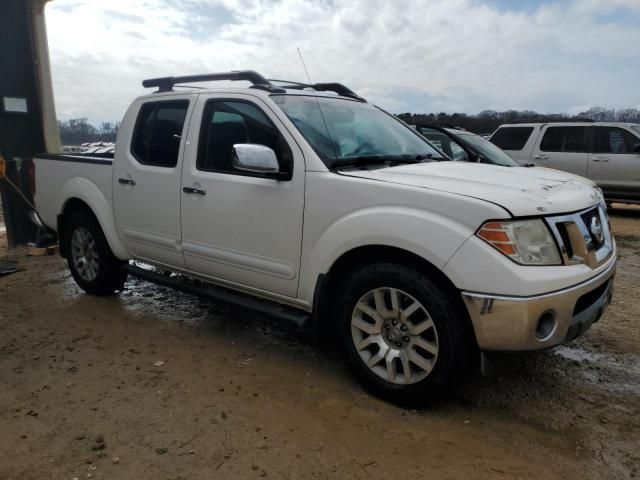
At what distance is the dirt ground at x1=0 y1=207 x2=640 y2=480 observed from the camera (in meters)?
2.50

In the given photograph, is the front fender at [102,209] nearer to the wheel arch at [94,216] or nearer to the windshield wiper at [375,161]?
the wheel arch at [94,216]

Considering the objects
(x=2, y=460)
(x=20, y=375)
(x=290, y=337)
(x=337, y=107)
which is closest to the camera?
(x=2, y=460)

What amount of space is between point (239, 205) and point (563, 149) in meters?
9.57

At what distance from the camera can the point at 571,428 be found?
2.79m

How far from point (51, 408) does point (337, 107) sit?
2.77 metres

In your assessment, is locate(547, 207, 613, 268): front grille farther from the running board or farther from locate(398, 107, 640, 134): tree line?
locate(398, 107, 640, 134): tree line

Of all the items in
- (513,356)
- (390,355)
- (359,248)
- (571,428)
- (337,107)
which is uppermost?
(337,107)

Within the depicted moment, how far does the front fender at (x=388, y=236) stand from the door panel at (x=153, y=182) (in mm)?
1386

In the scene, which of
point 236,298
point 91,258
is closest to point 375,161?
point 236,298

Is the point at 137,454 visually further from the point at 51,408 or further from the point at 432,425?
the point at 432,425

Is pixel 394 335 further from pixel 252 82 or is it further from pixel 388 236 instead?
pixel 252 82

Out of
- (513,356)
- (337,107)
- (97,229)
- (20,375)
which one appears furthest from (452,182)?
(97,229)

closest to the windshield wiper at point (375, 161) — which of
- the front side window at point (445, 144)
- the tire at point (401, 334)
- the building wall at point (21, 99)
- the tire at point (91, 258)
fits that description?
the tire at point (401, 334)

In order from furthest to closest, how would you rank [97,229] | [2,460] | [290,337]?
[97,229] < [290,337] < [2,460]
